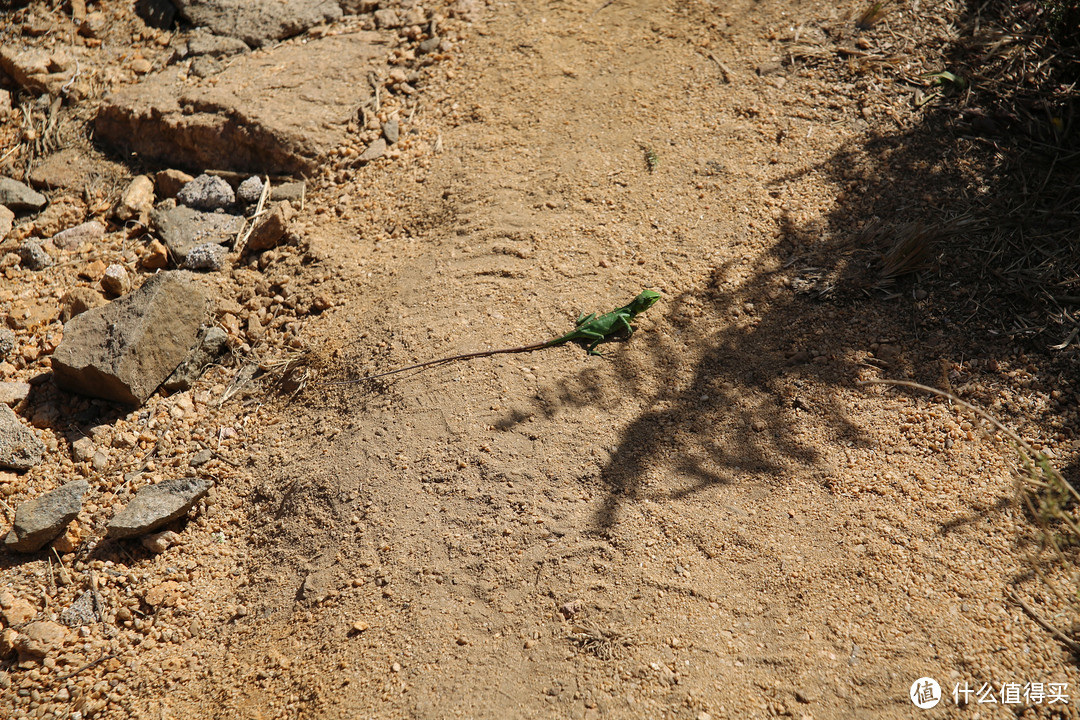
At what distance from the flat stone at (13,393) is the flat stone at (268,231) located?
1355mm

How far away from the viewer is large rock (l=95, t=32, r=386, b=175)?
166 inches

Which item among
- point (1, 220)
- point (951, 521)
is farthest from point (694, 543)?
point (1, 220)

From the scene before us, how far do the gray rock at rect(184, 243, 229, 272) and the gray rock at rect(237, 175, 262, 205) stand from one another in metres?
0.42

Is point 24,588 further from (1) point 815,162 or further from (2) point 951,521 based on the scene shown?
(1) point 815,162

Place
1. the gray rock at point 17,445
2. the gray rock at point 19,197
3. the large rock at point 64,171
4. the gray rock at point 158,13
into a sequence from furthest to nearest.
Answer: the gray rock at point 158,13
the large rock at point 64,171
the gray rock at point 19,197
the gray rock at point 17,445

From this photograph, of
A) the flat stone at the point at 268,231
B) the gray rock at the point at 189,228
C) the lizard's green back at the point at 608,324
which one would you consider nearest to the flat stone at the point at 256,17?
the gray rock at the point at 189,228

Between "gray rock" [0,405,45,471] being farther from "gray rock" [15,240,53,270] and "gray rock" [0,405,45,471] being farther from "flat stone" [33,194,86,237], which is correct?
"flat stone" [33,194,86,237]

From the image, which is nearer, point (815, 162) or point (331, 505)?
point (331, 505)

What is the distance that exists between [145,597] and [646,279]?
277 cm

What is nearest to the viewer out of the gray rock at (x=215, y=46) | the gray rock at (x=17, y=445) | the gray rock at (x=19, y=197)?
the gray rock at (x=17, y=445)

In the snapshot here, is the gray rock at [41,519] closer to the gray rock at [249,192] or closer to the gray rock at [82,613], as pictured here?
the gray rock at [82,613]

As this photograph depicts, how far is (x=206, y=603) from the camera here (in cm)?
289

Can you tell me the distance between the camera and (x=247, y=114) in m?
4.21

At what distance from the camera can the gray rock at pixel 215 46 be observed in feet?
15.3
